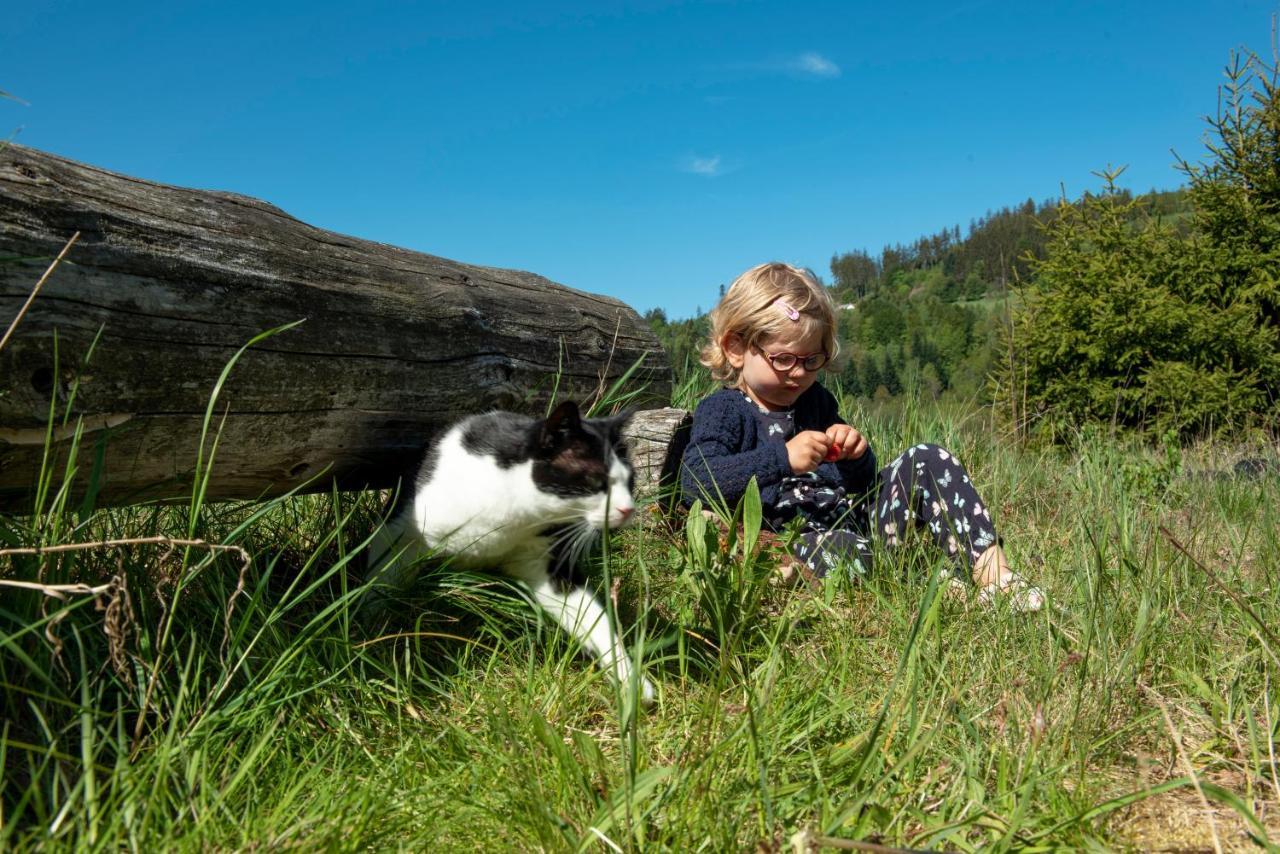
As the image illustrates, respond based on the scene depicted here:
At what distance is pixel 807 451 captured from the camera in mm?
3072

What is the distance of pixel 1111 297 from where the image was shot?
11.5m

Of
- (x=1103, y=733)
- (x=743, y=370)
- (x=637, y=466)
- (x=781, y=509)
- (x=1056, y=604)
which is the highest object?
(x=743, y=370)

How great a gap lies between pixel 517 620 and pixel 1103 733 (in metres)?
1.56

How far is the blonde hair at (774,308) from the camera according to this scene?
3.24 m

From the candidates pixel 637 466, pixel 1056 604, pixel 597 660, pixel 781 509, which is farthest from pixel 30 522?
pixel 1056 604

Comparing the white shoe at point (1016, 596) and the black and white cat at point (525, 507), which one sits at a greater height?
the black and white cat at point (525, 507)

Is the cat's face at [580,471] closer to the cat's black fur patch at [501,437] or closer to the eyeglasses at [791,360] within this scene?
the cat's black fur patch at [501,437]

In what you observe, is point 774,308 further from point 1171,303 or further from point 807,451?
point 1171,303

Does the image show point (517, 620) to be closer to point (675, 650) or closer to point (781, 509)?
point (675, 650)

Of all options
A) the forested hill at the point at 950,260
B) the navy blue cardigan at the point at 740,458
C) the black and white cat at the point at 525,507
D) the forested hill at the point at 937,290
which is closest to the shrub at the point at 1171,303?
the forested hill at the point at 937,290

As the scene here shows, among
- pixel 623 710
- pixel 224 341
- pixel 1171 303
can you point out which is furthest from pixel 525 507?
pixel 1171 303

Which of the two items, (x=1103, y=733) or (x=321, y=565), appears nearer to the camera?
(x=1103, y=733)

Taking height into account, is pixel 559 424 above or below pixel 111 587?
above

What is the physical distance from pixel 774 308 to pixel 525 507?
1448 millimetres
